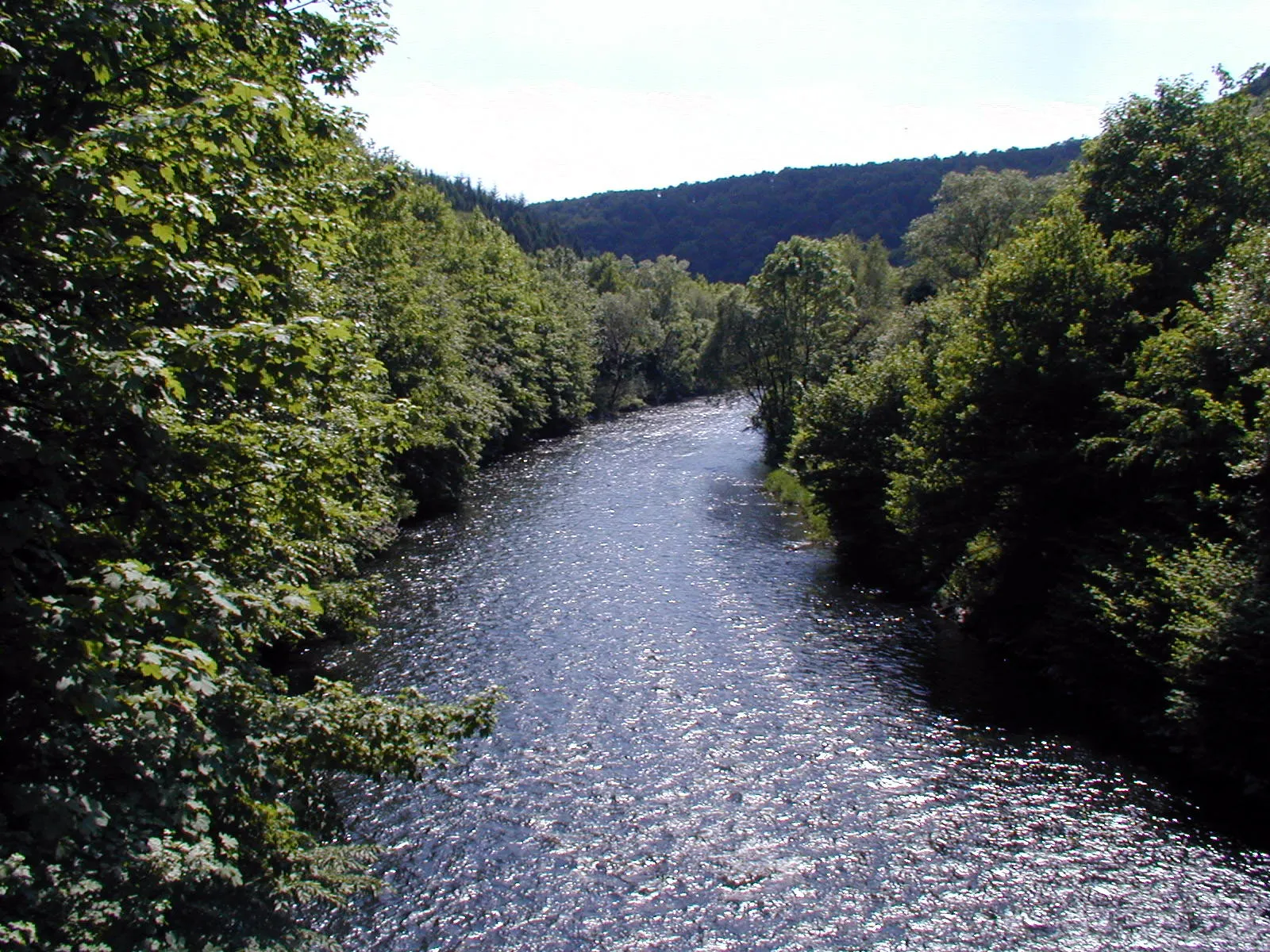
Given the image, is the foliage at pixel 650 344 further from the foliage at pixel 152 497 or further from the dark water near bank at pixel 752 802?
the foliage at pixel 152 497

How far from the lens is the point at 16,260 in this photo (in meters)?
6.98

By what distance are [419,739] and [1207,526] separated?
1766cm

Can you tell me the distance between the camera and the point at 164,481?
28.0 feet

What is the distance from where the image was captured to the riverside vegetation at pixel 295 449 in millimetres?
6688

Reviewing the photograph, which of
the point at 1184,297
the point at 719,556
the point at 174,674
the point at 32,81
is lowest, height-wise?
the point at 719,556

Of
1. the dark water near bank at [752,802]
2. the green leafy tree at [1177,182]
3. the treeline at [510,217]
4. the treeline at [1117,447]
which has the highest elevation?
the treeline at [510,217]

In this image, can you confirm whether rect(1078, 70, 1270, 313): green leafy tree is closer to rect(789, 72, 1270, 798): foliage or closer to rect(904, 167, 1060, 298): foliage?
rect(789, 72, 1270, 798): foliage

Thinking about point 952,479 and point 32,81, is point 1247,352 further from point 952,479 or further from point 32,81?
point 32,81

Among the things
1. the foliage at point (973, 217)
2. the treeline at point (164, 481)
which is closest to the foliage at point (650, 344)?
the foliage at point (973, 217)

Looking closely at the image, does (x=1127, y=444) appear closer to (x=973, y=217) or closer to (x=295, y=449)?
(x=295, y=449)

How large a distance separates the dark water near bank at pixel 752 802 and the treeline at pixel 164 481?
3692 millimetres

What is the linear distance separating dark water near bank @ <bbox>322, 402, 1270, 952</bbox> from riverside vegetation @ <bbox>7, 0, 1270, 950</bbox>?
1937 mm

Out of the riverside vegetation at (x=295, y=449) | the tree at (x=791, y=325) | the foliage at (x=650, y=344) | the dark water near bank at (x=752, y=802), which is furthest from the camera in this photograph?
the foliage at (x=650, y=344)

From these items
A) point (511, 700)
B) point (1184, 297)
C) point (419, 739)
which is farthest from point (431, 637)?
point (1184, 297)
